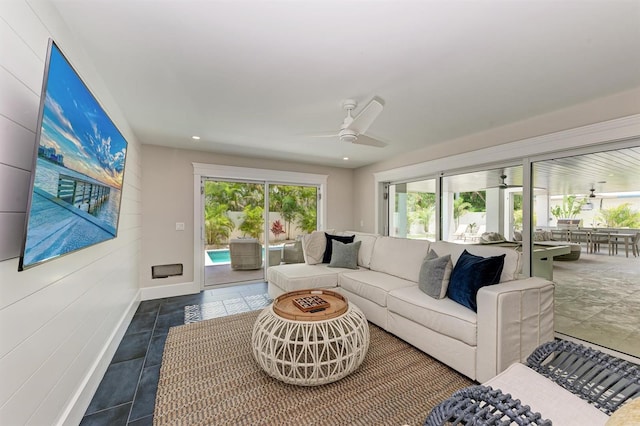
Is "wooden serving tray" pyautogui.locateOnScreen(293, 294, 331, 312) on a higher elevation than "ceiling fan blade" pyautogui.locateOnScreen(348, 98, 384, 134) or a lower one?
lower

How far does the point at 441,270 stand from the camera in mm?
2475

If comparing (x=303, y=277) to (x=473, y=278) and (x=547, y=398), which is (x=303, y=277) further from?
(x=547, y=398)

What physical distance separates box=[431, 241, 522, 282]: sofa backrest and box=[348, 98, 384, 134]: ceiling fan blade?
63.6 inches

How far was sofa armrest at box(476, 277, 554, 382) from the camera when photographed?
6.09ft

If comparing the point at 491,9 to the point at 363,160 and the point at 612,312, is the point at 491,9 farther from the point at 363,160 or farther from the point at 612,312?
the point at 363,160

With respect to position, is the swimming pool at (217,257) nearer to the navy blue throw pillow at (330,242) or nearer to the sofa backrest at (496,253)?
the navy blue throw pillow at (330,242)

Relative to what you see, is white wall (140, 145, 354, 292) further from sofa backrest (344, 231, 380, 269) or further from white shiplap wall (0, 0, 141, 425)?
sofa backrest (344, 231, 380, 269)

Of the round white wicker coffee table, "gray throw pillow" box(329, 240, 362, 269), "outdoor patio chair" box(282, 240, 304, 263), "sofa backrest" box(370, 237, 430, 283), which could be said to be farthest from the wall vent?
"sofa backrest" box(370, 237, 430, 283)

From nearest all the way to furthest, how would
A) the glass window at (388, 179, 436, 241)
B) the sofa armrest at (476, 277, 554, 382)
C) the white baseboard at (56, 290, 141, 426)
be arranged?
the white baseboard at (56, 290, 141, 426)
the sofa armrest at (476, 277, 554, 382)
the glass window at (388, 179, 436, 241)

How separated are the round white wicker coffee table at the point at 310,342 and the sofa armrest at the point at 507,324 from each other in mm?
885

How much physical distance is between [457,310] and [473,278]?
12.2 inches

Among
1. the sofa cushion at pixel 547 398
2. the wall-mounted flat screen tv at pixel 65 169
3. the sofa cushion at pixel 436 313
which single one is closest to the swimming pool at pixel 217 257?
the wall-mounted flat screen tv at pixel 65 169

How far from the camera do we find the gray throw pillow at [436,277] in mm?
2432

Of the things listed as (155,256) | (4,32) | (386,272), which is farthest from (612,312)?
(155,256)
